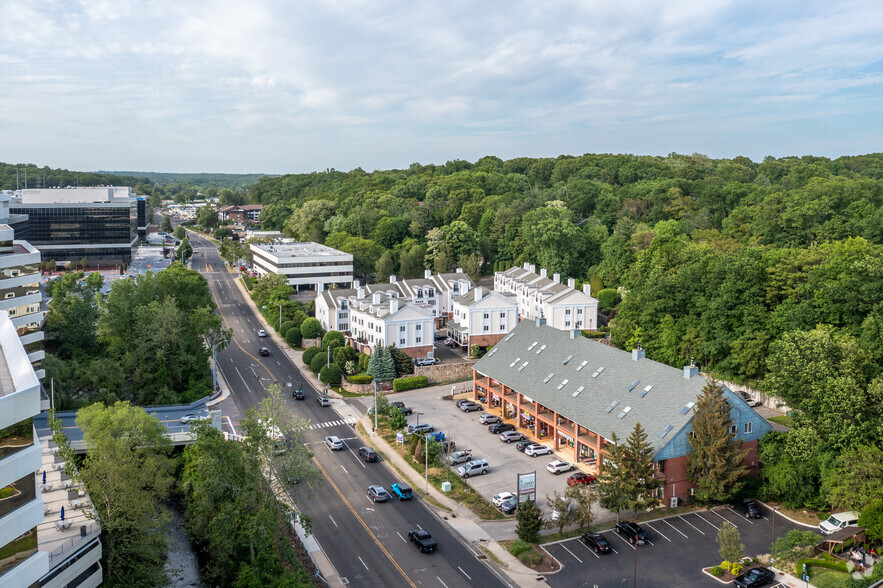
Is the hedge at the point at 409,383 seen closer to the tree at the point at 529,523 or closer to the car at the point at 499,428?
the car at the point at 499,428

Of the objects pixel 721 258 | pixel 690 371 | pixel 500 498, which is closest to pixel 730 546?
pixel 690 371

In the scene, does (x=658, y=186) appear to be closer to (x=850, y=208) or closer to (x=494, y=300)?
A: (x=850, y=208)

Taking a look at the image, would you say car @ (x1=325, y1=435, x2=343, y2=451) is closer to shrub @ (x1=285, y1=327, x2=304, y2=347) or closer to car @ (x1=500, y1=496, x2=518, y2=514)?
car @ (x1=500, y1=496, x2=518, y2=514)

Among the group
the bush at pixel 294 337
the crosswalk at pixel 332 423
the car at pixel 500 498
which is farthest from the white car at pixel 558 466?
the bush at pixel 294 337

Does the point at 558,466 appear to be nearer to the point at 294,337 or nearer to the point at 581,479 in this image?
the point at 581,479

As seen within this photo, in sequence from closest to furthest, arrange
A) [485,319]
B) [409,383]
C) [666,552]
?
[666,552] < [409,383] < [485,319]

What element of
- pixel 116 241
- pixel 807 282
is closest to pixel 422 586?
pixel 807 282
